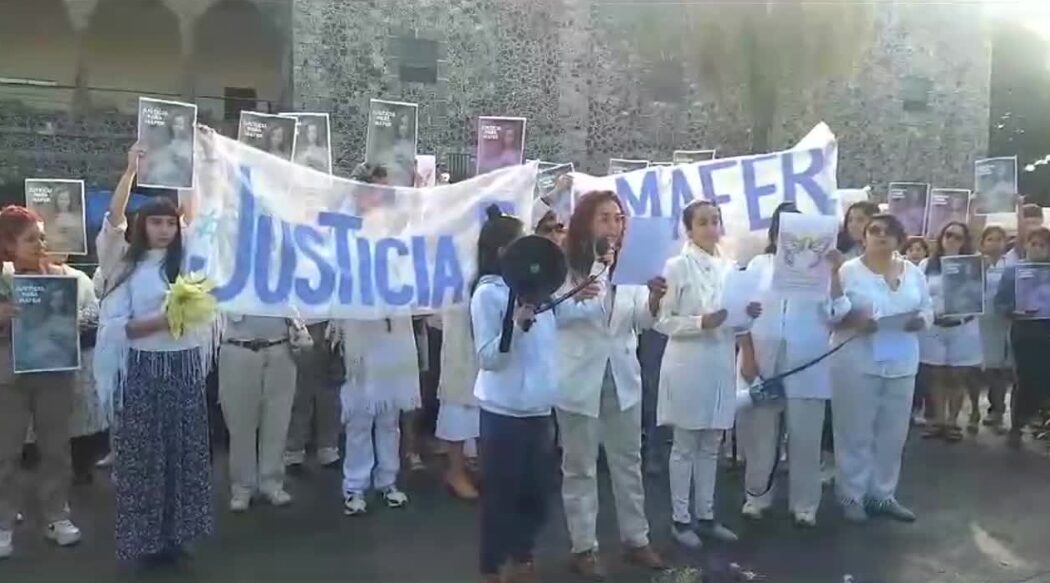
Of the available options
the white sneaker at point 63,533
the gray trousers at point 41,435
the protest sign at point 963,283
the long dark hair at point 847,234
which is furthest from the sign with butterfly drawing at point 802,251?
the white sneaker at point 63,533

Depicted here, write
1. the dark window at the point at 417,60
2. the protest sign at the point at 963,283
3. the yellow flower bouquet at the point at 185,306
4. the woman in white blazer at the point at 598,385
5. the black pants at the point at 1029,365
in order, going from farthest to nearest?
the dark window at the point at 417,60 → the black pants at the point at 1029,365 → the protest sign at the point at 963,283 → the woman in white blazer at the point at 598,385 → the yellow flower bouquet at the point at 185,306

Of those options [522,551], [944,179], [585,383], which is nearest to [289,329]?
Result: [585,383]

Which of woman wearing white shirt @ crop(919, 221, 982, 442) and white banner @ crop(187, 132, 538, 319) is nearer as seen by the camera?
white banner @ crop(187, 132, 538, 319)

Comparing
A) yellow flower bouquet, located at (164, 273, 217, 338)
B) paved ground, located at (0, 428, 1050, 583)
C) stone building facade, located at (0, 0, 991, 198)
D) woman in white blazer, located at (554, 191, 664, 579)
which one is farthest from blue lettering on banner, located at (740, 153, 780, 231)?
stone building facade, located at (0, 0, 991, 198)

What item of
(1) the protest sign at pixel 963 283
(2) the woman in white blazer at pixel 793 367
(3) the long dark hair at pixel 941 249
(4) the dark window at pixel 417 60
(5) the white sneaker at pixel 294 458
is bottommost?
(5) the white sneaker at pixel 294 458

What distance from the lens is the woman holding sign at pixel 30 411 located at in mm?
5512

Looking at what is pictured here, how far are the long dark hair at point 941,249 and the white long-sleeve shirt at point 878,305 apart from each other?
6.59 ft

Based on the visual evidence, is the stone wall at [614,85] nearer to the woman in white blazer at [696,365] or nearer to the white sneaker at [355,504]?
the white sneaker at [355,504]

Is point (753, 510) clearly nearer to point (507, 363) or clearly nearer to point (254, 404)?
point (507, 363)

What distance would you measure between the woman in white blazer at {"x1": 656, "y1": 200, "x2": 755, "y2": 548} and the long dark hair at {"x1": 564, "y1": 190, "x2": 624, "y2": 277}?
56cm

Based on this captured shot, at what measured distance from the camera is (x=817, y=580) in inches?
217

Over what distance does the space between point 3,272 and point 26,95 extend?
16632 mm

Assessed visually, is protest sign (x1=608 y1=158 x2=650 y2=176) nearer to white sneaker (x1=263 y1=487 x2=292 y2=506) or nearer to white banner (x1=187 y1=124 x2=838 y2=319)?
white banner (x1=187 y1=124 x2=838 y2=319)

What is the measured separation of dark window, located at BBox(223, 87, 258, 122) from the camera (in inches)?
859
